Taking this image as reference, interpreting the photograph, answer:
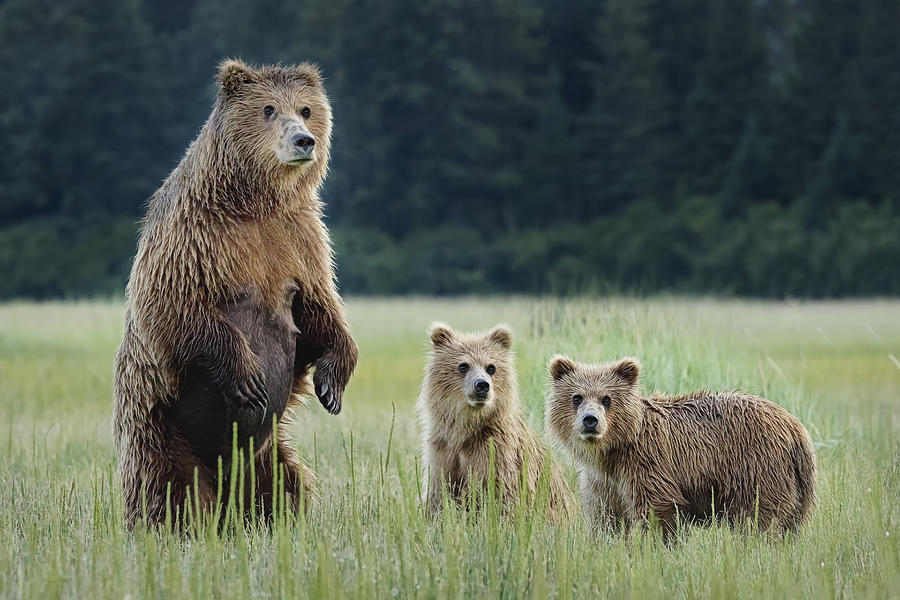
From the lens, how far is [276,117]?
236 inches

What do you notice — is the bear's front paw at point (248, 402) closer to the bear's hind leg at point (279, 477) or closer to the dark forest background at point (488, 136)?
the bear's hind leg at point (279, 477)

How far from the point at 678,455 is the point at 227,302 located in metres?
2.43

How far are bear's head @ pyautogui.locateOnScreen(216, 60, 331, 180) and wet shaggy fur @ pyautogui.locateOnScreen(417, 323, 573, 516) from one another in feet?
4.34

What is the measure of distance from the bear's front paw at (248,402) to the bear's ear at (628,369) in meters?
1.85

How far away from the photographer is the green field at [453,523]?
15.2 ft

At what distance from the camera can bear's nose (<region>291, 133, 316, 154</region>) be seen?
578 cm

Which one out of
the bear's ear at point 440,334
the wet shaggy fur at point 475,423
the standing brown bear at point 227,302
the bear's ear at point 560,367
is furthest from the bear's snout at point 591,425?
the standing brown bear at point 227,302

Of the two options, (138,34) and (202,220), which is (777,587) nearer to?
(202,220)

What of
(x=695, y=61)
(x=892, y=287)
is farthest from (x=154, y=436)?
(x=695, y=61)

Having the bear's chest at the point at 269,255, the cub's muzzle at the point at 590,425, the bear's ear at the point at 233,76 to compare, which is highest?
the bear's ear at the point at 233,76

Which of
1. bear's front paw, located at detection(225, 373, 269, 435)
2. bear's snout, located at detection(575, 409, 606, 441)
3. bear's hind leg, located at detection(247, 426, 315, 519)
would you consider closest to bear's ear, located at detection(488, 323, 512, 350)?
bear's snout, located at detection(575, 409, 606, 441)

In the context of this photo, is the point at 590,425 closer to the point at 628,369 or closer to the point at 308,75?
the point at 628,369

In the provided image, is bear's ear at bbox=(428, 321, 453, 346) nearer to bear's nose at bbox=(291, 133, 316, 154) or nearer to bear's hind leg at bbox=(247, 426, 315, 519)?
bear's hind leg at bbox=(247, 426, 315, 519)

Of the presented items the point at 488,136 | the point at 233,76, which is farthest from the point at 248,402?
the point at 488,136
